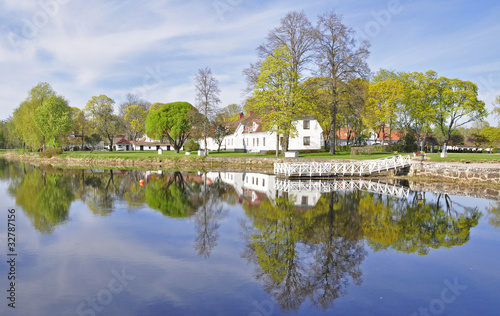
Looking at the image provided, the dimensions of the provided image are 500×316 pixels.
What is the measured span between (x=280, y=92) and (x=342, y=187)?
1721 centimetres

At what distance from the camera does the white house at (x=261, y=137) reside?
4616 cm

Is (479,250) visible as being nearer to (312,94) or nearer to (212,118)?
(312,94)

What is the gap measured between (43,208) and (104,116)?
54.5 metres

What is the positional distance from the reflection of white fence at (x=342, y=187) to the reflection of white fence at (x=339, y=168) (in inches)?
84.9

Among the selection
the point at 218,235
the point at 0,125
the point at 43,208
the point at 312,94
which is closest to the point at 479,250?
the point at 218,235

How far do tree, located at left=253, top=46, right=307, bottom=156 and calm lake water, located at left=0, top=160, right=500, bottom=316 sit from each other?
62.0 feet

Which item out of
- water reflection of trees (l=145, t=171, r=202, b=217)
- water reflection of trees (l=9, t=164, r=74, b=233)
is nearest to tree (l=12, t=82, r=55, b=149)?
water reflection of trees (l=9, t=164, r=74, b=233)

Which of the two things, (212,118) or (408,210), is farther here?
(212,118)

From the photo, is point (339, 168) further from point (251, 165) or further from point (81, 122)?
point (81, 122)

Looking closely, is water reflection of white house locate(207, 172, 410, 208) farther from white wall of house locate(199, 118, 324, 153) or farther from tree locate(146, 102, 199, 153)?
tree locate(146, 102, 199, 153)

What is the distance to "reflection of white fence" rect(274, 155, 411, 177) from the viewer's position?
28.2m

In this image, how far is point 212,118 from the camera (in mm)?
46875

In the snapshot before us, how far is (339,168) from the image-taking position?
28812 millimetres

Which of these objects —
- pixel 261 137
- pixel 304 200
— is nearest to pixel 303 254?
pixel 304 200
